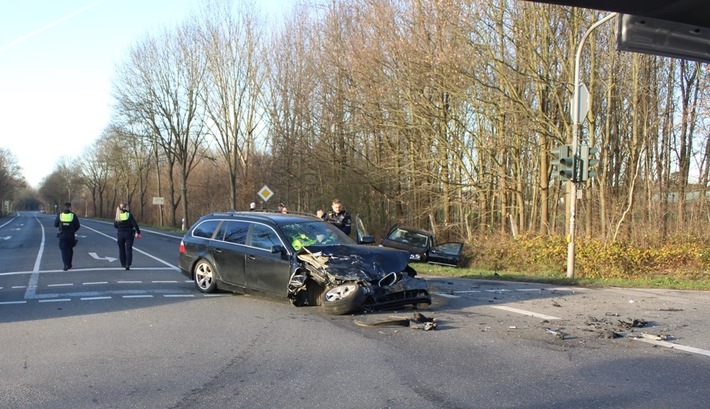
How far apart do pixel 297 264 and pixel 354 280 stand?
41.8 inches

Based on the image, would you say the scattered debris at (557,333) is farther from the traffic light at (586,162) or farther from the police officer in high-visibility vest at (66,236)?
the police officer in high-visibility vest at (66,236)

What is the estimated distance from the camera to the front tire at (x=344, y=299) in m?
8.24

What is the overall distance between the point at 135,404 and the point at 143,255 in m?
15.8

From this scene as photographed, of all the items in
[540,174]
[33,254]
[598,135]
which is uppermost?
[598,135]

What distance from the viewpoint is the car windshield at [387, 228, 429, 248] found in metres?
20.9

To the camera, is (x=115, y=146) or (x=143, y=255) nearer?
(x=143, y=255)

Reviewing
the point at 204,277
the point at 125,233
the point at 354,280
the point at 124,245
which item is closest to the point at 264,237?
the point at 204,277

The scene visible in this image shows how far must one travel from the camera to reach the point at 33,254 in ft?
64.7

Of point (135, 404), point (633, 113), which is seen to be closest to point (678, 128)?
point (633, 113)

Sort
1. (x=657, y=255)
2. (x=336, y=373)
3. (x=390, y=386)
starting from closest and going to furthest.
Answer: (x=390, y=386)
(x=336, y=373)
(x=657, y=255)

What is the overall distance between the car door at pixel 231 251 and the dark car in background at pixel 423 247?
9.84 metres

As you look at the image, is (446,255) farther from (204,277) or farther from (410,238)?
(204,277)

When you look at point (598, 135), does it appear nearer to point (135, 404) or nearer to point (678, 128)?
point (678, 128)

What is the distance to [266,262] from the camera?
31.4ft
